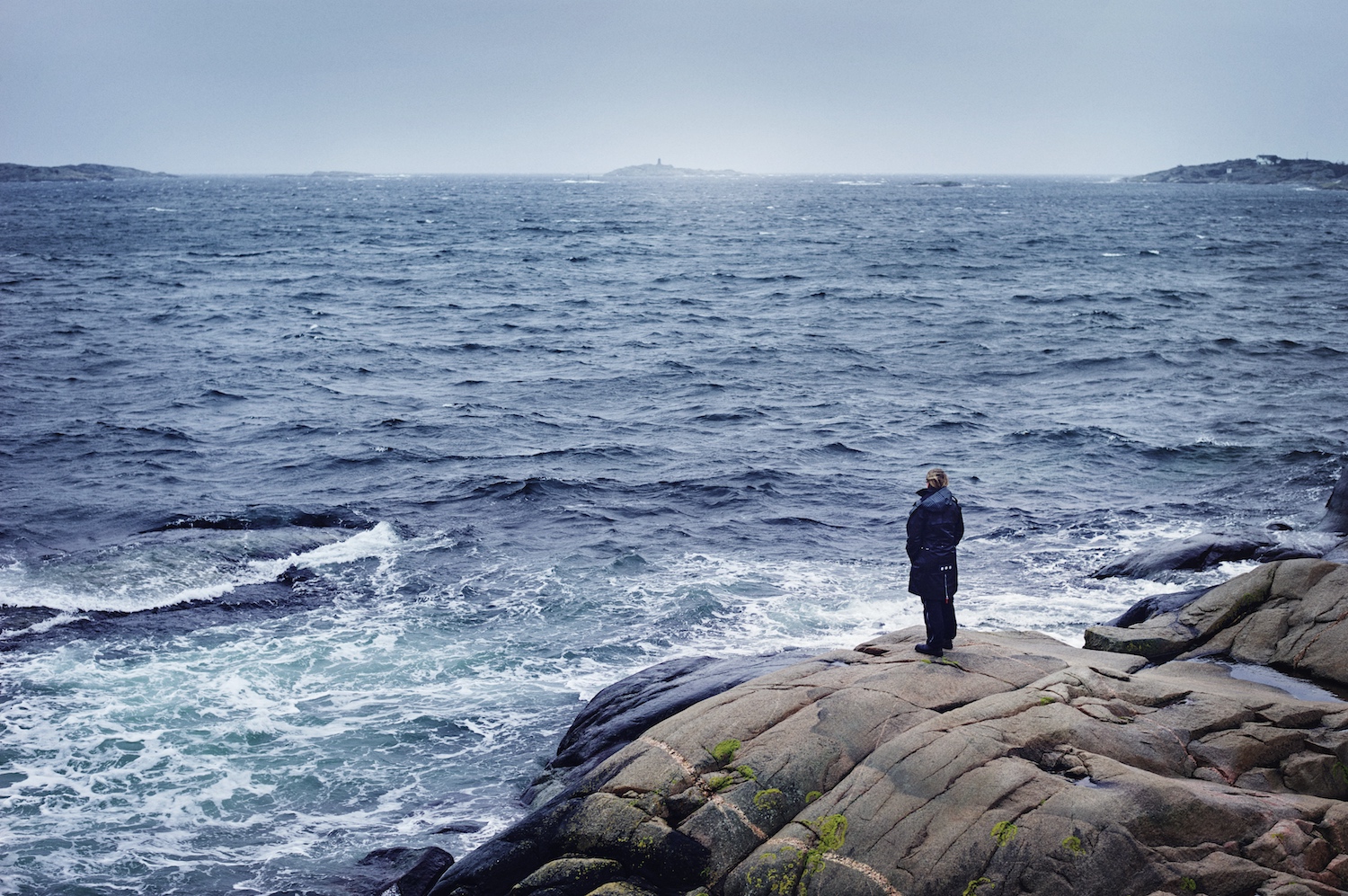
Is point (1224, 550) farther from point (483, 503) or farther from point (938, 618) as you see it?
point (483, 503)

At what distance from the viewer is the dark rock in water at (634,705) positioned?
12.7m

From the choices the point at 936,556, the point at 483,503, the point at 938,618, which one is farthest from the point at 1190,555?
the point at 483,503

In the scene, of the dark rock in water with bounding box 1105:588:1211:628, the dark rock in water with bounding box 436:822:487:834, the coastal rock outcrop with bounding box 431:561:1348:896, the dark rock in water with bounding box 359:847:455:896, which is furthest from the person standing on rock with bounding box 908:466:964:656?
the dark rock in water with bounding box 359:847:455:896

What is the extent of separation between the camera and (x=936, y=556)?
463 inches

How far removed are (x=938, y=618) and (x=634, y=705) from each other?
4260 mm

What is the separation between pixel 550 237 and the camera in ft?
346

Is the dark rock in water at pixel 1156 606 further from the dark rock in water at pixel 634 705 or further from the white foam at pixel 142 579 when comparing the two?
the white foam at pixel 142 579

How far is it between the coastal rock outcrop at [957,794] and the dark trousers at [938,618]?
255 millimetres

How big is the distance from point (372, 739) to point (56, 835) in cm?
411

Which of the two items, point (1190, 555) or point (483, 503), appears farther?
point (483, 503)

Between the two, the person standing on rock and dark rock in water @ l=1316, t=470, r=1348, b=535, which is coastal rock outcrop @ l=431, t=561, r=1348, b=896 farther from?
dark rock in water @ l=1316, t=470, r=1348, b=535

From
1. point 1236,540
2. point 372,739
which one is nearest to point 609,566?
point 372,739

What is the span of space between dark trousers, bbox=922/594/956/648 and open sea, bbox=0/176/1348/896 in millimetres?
5160

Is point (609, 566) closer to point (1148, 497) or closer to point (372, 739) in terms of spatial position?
point (372, 739)
